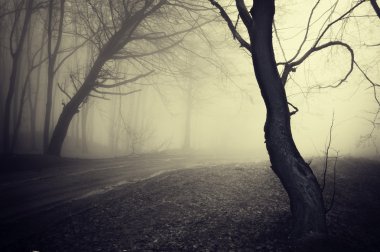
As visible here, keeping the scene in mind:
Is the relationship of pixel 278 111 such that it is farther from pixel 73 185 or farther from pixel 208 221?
pixel 73 185

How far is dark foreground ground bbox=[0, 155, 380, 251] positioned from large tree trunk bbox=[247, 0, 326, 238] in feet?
1.41

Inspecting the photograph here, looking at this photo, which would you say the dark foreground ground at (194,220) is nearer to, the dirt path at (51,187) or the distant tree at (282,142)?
the dirt path at (51,187)

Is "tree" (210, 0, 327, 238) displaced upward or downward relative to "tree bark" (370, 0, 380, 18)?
downward

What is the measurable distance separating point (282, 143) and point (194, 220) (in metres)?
2.43

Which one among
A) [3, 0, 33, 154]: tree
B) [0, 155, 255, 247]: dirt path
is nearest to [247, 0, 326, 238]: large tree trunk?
[0, 155, 255, 247]: dirt path

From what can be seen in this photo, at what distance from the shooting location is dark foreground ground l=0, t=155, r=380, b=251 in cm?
541

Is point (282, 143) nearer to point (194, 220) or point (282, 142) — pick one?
point (282, 142)

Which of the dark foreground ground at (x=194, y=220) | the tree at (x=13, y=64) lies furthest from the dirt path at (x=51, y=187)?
the tree at (x=13, y=64)

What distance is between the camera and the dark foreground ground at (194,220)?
5.41 m

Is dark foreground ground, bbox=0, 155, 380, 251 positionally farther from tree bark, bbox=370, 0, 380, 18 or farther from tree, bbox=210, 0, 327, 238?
tree bark, bbox=370, 0, 380, 18

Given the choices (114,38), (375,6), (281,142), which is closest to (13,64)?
(114,38)

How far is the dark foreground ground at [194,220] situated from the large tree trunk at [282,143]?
1.41 feet

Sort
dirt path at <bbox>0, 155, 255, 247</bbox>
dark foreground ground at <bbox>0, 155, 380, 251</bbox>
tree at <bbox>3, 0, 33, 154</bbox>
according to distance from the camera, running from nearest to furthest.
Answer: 1. dark foreground ground at <bbox>0, 155, 380, 251</bbox>
2. dirt path at <bbox>0, 155, 255, 247</bbox>
3. tree at <bbox>3, 0, 33, 154</bbox>

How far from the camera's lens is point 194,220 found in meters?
6.40
